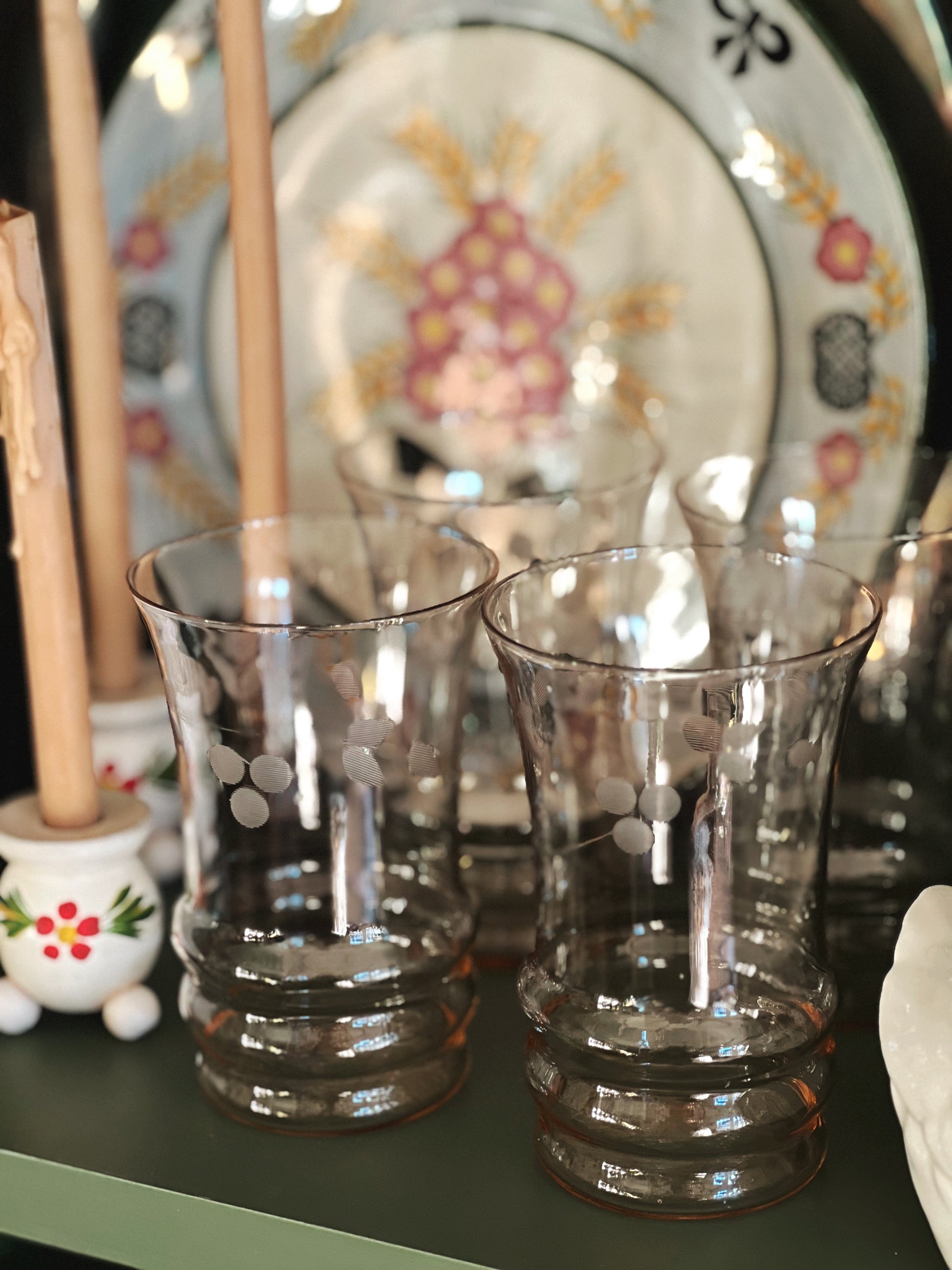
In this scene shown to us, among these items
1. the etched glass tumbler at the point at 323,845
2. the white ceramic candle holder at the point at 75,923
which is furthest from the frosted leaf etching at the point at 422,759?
the white ceramic candle holder at the point at 75,923

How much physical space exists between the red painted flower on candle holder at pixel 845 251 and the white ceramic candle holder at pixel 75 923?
29cm

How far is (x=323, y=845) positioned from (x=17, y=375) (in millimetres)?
164

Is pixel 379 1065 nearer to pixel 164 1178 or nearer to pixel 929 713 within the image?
pixel 164 1178

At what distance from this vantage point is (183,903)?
42 cm

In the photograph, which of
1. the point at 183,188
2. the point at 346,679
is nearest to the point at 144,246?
the point at 183,188

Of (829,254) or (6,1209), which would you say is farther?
(829,254)

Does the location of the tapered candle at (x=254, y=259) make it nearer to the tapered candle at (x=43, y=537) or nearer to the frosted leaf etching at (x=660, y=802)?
the tapered candle at (x=43, y=537)

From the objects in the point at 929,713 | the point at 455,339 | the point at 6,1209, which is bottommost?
the point at 6,1209

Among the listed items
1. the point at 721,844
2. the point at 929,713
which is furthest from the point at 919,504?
the point at 721,844

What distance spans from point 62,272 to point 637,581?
0.86ft

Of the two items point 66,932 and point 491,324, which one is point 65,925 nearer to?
point 66,932

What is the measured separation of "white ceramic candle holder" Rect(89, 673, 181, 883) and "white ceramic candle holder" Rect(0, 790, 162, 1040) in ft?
0.18

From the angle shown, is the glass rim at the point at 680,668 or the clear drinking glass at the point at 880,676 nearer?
the glass rim at the point at 680,668

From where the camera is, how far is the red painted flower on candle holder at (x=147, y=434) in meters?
0.58
